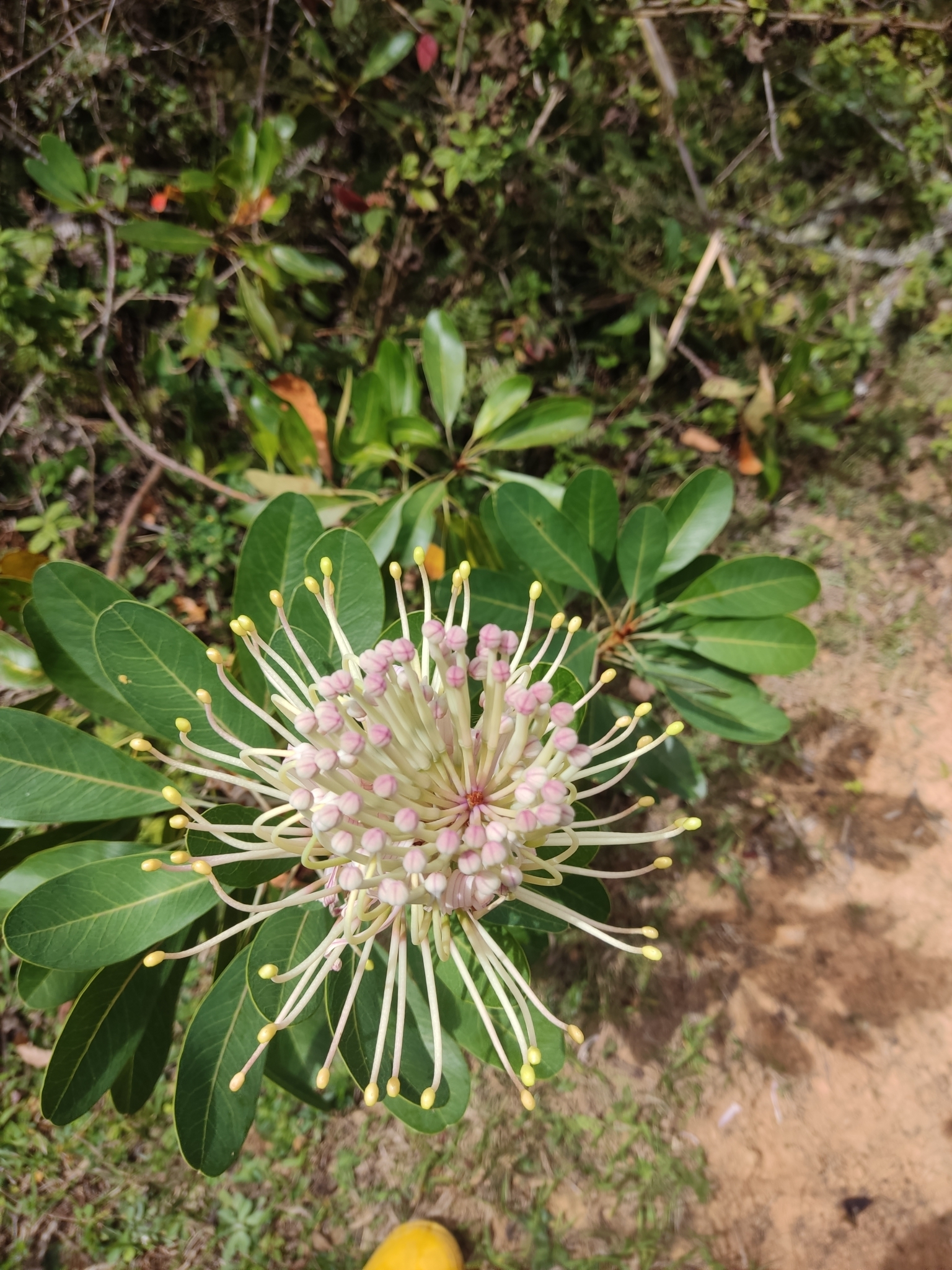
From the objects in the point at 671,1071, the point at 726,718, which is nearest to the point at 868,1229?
the point at 671,1071

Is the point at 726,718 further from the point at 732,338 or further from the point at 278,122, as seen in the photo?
the point at 278,122

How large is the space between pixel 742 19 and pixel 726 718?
193 centimetres

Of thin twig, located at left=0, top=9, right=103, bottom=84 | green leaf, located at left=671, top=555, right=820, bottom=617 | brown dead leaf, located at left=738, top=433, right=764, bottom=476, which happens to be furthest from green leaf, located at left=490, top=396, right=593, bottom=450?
thin twig, located at left=0, top=9, right=103, bottom=84

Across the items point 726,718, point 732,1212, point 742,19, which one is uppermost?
point 742,19

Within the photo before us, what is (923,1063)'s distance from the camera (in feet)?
7.36

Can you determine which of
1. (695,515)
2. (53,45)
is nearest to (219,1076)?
(695,515)

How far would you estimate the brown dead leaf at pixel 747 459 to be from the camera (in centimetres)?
237

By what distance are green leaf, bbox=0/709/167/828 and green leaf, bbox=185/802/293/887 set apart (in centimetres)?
19

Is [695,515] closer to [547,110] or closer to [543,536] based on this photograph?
[543,536]

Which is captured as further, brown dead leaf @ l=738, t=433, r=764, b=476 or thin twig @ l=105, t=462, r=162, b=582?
brown dead leaf @ l=738, t=433, r=764, b=476

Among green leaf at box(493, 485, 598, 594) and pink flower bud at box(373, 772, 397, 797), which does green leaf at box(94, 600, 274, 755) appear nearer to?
pink flower bud at box(373, 772, 397, 797)

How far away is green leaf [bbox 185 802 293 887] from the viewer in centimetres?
88

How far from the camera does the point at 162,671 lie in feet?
3.38

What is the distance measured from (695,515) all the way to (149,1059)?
1.39 metres
